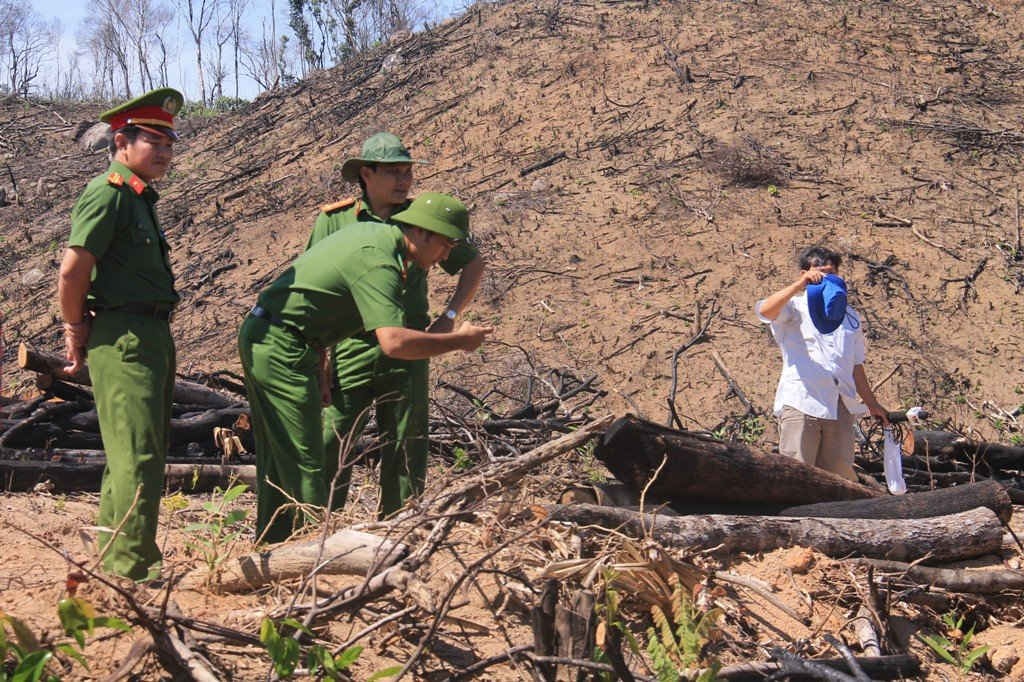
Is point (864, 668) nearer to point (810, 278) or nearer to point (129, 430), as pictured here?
point (810, 278)

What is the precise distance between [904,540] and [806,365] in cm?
129

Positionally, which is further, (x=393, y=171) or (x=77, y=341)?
(x=393, y=171)

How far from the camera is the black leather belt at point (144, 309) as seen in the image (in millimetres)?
4043

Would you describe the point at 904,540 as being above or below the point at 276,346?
below

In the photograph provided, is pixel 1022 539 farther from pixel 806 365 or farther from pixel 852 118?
pixel 852 118

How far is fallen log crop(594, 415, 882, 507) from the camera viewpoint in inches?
203

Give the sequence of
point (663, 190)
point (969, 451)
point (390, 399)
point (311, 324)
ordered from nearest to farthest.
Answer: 1. point (311, 324)
2. point (390, 399)
3. point (969, 451)
4. point (663, 190)

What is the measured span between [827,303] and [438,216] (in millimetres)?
2729

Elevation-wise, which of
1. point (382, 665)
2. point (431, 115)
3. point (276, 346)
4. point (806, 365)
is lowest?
point (382, 665)

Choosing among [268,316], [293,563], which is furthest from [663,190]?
[293,563]

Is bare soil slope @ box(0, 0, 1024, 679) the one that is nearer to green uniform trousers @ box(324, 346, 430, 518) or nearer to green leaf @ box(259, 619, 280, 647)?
green uniform trousers @ box(324, 346, 430, 518)

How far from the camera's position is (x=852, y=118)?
14.7 meters

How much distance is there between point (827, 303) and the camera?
6.18 m

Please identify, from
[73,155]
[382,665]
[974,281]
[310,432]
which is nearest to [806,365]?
[310,432]
